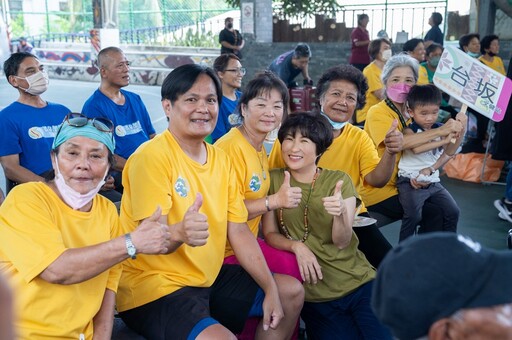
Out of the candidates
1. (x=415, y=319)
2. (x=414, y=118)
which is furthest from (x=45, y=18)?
(x=415, y=319)

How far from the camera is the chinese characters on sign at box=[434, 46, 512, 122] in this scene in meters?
3.45

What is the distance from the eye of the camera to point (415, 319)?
0.98 meters

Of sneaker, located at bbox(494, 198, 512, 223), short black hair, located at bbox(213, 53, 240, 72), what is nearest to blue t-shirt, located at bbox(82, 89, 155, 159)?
short black hair, located at bbox(213, 53, 240, 72)

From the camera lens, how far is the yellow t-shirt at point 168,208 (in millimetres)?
2160

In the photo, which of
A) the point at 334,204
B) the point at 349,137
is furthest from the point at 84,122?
the point at 349,137

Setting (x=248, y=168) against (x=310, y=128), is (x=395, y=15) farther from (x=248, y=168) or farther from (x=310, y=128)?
(x=248, y=168)

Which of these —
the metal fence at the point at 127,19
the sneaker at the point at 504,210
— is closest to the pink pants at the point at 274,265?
the sneaker at the point at 504,210

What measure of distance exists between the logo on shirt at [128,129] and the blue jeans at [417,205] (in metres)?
1.88

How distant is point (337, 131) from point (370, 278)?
36.9 inches

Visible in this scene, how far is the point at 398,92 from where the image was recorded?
3.63 meters

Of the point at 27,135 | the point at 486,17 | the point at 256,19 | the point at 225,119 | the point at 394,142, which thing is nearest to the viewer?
the point at 394,142

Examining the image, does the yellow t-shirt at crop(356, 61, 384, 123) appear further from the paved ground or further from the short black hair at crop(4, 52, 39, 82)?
the short black hair at crop(4, 52, 39, 82)

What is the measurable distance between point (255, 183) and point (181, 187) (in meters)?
0.52

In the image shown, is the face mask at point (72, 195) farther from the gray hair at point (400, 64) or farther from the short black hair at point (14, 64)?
the gray hair at point (400, 64)
